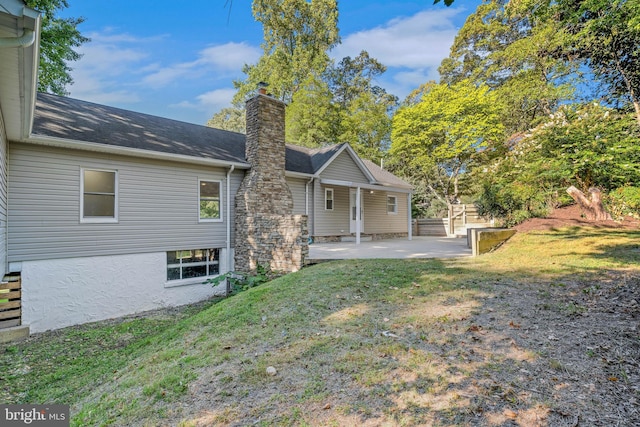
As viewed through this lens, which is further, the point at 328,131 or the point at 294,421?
the point at 328,131

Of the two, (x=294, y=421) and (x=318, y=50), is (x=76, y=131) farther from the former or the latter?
(x=318, y=50)

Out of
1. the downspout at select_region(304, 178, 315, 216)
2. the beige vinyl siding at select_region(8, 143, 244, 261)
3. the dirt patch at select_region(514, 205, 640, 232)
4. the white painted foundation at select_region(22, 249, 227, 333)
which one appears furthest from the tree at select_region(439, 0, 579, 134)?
the white painted foundation at select_region(22, 249, 227, 333)

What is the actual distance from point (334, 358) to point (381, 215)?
14.2 metres

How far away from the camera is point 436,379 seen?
101 inches

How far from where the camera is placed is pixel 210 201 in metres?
10.8

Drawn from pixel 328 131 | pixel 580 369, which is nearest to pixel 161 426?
pixel 580 369

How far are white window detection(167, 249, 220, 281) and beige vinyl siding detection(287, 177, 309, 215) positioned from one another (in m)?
3.63

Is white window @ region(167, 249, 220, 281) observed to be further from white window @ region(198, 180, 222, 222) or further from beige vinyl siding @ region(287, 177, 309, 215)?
beige vinyl siding @ region(287, 177, 309, 215)

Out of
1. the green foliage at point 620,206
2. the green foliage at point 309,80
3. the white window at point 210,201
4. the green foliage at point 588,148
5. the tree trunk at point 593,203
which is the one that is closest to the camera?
the green foliage at point 588,148

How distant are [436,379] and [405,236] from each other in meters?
16.1

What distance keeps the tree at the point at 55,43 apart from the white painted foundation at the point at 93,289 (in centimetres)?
807

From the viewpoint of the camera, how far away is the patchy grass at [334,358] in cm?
237

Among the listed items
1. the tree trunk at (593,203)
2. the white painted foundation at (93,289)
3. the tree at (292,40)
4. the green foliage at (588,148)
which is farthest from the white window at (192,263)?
the tree at (292,40)

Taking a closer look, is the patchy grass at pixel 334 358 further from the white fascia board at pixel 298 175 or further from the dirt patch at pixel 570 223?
the white fascia board at pixel 298 175
